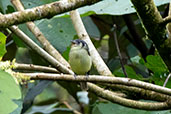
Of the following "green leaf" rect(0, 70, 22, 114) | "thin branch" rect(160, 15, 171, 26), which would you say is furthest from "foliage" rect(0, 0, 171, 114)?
"thin branch" rect(160, 15, 171, 26)

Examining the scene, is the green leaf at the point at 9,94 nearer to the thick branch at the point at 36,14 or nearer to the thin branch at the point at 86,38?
the thick branch at the point at 36,14

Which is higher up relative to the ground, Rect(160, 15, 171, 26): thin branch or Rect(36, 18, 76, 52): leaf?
Rect(160, 15, 171, 26): thin branch

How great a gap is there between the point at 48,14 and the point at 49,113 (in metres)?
2.09

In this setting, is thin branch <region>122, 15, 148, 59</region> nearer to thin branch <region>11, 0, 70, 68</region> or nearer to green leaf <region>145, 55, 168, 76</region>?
green leaf <region>145, 55, 168, 76</region>

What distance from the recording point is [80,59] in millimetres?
2859

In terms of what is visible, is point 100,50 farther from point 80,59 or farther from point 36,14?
point 36,14

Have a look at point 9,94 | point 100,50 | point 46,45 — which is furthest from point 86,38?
point 100,50

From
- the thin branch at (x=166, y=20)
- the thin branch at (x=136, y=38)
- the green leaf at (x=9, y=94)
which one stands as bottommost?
the thin branch at (x=136, y=38)

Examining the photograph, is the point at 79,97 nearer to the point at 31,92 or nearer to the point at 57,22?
the point at 31,92

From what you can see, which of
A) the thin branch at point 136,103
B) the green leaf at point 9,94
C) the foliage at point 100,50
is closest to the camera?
the green leaf at point 9,94

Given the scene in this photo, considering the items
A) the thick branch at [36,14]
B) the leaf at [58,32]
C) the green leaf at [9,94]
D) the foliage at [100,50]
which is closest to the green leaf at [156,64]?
the foliage at [100,50]

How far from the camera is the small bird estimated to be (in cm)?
278

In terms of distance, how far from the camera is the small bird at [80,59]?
2779mm

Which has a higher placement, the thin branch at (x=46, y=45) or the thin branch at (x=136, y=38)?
the thin branch at (x=46, y=45)
